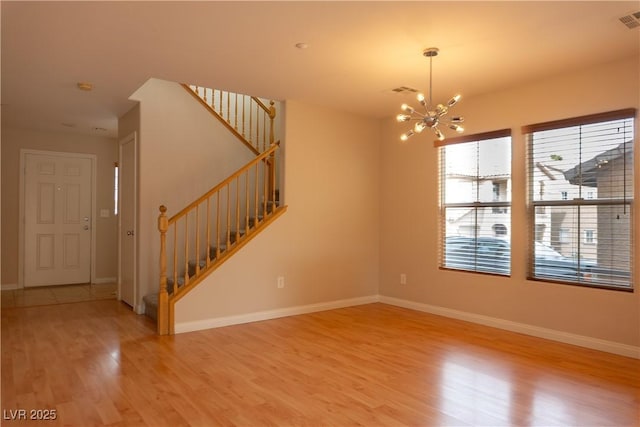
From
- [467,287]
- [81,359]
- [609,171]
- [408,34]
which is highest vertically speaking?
[408,34]

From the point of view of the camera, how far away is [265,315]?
16.1 ft

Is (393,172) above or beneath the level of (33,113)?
beneath

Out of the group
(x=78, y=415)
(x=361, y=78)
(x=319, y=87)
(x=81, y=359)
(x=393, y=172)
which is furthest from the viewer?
(x=393, y=172)

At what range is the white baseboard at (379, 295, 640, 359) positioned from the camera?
12.1ft

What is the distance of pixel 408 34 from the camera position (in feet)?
10.5

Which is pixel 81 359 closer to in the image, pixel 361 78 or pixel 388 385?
pixel 388 385

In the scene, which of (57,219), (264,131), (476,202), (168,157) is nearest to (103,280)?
(57,219)

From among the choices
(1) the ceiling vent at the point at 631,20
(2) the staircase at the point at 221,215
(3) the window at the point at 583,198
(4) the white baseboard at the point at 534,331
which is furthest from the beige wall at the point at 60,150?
(1) the ceiling vent at the point at 631,20

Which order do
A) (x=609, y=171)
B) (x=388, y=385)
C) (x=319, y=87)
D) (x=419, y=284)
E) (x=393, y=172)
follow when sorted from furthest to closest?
(x=393, y=172) < (x=419, y=284) < (x=319, y=87) < (x=609, y=171) < (x=388, y=385)

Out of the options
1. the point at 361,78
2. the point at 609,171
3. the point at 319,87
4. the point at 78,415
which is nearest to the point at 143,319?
the point at 78,415

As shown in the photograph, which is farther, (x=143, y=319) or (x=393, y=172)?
(x=393, y=172)

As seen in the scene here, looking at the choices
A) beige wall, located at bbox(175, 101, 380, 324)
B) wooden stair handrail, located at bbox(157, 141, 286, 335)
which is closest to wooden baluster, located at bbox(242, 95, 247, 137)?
wooden stair handrail, located at bbox(157, 141, 286, 335)

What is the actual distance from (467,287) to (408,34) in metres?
Answer: 2.93

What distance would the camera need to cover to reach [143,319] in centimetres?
478
